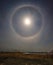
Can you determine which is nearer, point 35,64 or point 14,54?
point 35,64

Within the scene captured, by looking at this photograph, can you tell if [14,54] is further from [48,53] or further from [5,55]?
[48,53]

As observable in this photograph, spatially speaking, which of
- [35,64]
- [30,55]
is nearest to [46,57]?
[30,55]

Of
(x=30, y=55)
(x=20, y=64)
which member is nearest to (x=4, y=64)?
(x=20, y=64)

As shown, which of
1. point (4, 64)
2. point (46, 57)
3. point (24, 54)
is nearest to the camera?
point (4, 64)

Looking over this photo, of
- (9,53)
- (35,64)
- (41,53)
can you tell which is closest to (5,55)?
(9,53)

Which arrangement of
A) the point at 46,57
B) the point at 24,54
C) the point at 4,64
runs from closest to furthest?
1. the point at 4,64
2. the point at 46,57
3. the point at 24,54

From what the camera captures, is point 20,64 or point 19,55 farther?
point 19,55

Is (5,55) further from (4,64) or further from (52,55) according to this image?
(52,55)
